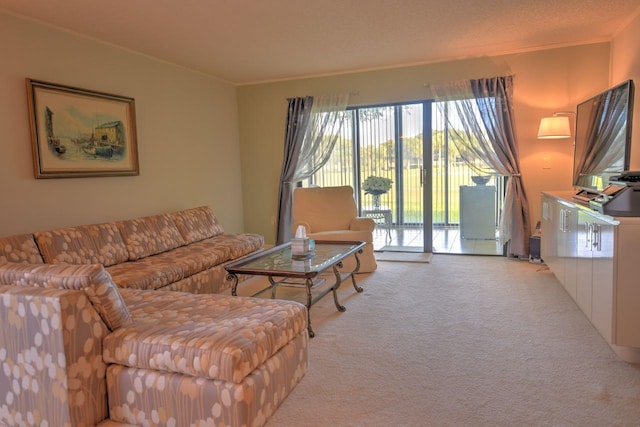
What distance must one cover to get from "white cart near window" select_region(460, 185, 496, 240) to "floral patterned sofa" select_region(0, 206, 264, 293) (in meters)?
2.72

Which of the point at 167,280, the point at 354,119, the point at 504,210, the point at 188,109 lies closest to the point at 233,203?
the point at 188,109

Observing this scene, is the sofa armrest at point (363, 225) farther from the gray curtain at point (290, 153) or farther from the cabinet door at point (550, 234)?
the cabinet door at point (550, 234)

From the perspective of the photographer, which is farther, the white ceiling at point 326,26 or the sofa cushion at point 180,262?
the white ceiling at point 326,26

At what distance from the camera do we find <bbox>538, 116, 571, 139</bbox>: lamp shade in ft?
15.0

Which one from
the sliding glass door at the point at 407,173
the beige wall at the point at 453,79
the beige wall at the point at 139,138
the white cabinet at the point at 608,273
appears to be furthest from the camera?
the sliding glass door at the point at 407,173

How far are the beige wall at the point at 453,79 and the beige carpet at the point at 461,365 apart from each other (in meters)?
1.70

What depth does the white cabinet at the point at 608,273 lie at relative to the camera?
7.70 feet

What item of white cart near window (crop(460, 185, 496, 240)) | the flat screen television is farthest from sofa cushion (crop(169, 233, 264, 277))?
the flat screen television

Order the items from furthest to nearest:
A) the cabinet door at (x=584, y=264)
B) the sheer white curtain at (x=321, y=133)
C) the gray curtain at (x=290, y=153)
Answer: the gray curtain at (x=290, y=153), the sheer white curtain at (x=321, y=133), the cabinet door at (x=584, y=264)

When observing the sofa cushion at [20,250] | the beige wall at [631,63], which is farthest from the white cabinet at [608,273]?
the sofa cushion at [20,250]

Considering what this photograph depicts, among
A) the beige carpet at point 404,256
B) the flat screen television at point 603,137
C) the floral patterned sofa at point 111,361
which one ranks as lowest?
the beige carpet at point 404,256

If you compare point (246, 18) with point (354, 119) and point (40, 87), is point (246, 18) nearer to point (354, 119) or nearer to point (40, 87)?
point (40, 87)

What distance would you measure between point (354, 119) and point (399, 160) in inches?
32.7

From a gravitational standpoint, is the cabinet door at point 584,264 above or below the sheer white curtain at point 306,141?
below
